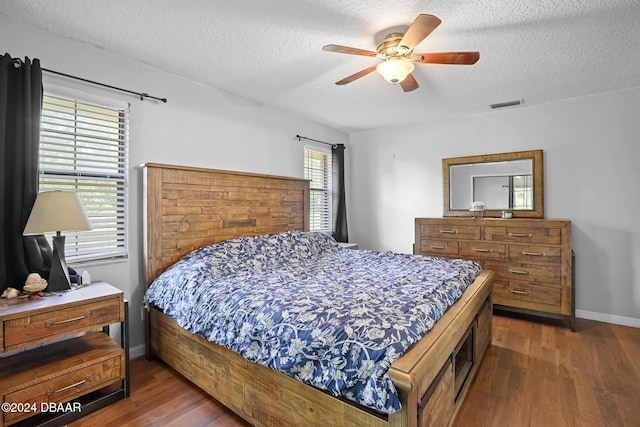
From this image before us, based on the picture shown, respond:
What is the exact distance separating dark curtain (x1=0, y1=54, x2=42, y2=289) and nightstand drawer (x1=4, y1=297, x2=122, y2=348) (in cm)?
48

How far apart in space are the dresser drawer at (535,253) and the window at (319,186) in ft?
7.92

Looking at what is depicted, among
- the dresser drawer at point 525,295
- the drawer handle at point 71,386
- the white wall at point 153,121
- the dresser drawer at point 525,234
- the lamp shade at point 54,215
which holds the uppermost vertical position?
the white wall at point 153,121

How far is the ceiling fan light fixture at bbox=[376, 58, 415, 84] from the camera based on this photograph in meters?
2.14

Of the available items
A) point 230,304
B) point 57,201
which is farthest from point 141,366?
point 57,201

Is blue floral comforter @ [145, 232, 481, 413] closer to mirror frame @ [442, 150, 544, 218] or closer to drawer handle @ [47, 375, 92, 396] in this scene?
drawer handle @ [47, 375, 92, 396]

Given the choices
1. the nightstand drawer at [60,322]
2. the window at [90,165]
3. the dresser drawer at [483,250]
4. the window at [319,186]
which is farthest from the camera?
the window at [319,186]

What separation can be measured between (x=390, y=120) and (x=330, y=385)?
150 inches

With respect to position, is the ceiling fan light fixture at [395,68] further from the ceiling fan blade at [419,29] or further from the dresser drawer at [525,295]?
the dresser drawer at [525,295]

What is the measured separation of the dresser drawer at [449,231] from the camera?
146 inches

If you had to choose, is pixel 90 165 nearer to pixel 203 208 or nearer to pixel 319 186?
pixel 203 208

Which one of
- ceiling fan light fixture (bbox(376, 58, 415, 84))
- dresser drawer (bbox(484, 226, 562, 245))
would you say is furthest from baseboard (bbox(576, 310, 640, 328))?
ceiling fan light fixture (bbox(376, 58, 415, 84))

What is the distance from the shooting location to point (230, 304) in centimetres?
187

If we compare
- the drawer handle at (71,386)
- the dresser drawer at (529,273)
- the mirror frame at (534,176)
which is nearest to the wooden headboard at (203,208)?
Answer: the drawer handle at (71,386)

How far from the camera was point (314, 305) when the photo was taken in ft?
5.51
